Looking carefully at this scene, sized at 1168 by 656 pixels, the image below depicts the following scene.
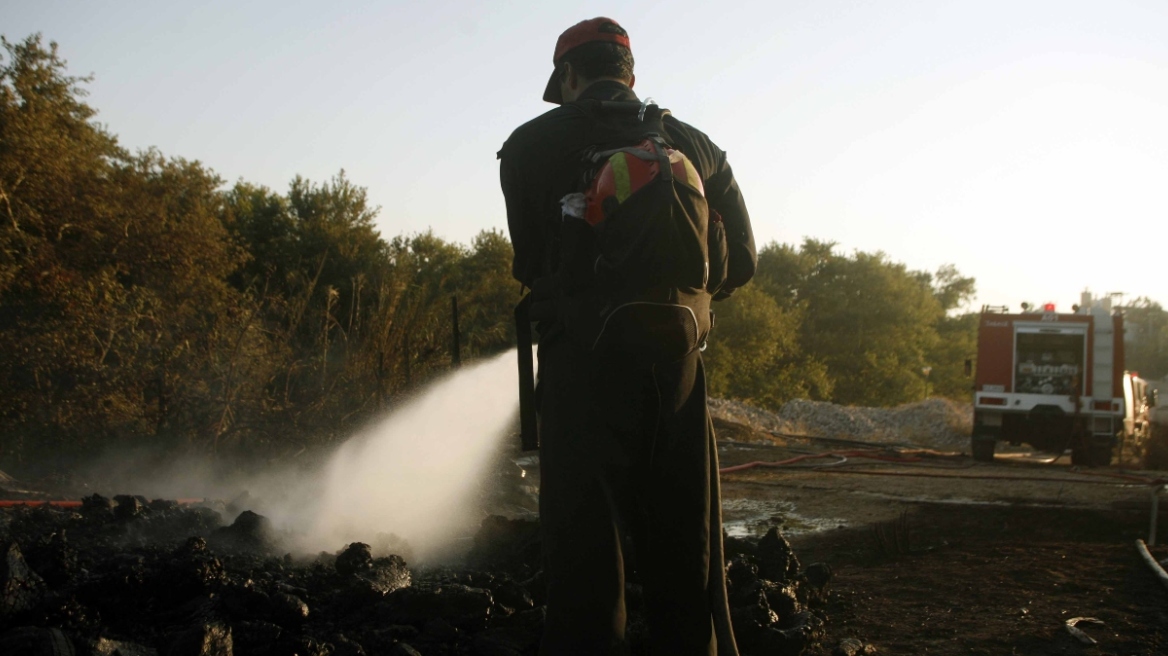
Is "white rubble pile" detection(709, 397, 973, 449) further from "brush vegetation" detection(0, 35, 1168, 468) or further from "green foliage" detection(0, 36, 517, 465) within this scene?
"green foliage" detection(0, 36, 517, 465)

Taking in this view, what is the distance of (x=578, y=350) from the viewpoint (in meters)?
2.56

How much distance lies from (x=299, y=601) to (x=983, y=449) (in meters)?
16.6

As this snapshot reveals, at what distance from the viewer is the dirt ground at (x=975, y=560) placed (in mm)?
4176

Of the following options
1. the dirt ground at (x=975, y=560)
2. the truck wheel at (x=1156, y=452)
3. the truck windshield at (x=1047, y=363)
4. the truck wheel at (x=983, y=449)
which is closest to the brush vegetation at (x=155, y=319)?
the dirt ground at (x=975, y=560)

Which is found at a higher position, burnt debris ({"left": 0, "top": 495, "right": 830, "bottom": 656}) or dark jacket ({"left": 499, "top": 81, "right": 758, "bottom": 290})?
dark jacket ({"left": 499, "top": 81, "right": 758, "bottom": 290})

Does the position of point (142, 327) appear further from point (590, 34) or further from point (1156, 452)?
point (1156, 452)

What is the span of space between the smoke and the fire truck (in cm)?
1131

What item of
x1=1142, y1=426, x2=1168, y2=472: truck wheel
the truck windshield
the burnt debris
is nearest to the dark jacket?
the burnt debris

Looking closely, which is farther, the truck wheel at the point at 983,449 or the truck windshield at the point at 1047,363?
the truck windshield at the point at 1047,363

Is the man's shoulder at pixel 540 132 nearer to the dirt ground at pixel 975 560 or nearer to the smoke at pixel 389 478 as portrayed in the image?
the dirt ground at pixel 975 560

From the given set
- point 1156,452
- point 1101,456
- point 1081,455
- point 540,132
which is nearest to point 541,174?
point 540,132

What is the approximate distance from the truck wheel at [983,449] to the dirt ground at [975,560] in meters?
6.83

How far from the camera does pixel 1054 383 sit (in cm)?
1831

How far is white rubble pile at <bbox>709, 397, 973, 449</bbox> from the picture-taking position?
29.5 m
